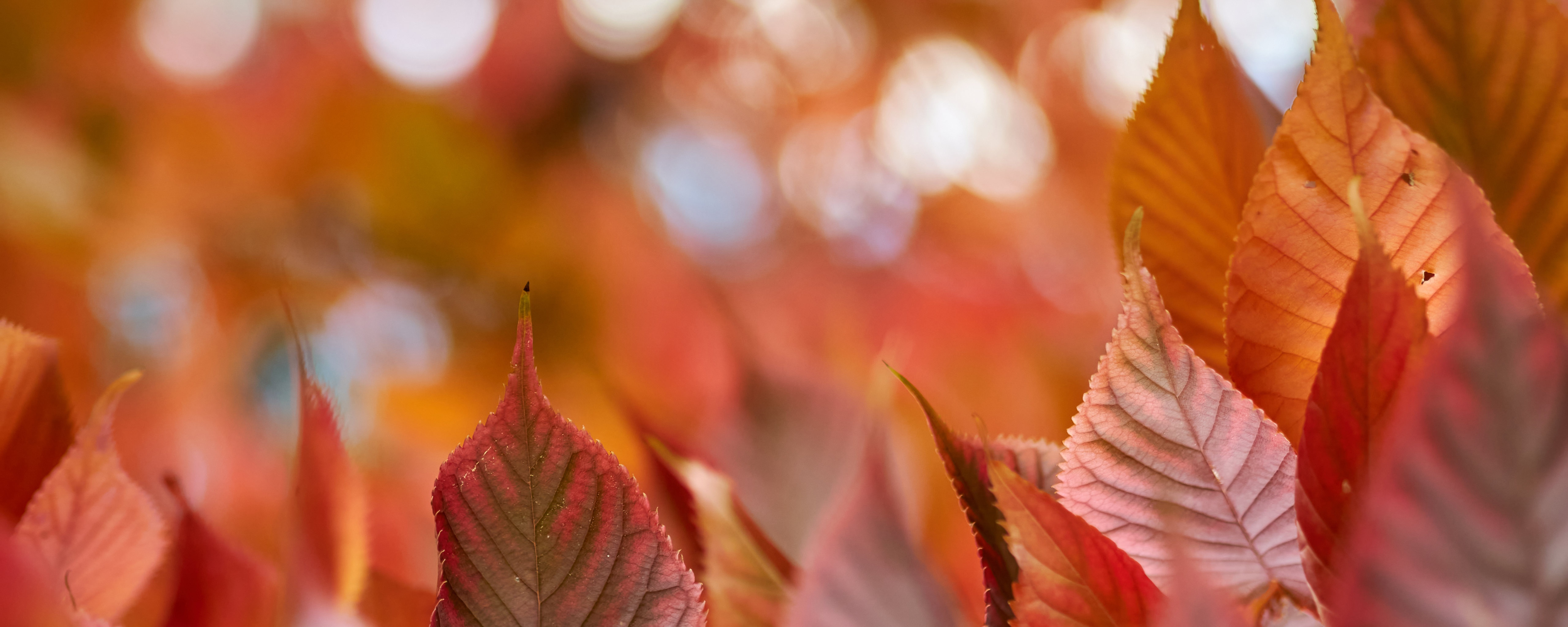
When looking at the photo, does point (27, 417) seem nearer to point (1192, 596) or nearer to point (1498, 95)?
point (1192, 596)

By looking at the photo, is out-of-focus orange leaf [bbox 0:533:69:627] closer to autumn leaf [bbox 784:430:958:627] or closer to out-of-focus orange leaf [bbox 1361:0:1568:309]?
autumn leaf [bbox 784:430:958:627]

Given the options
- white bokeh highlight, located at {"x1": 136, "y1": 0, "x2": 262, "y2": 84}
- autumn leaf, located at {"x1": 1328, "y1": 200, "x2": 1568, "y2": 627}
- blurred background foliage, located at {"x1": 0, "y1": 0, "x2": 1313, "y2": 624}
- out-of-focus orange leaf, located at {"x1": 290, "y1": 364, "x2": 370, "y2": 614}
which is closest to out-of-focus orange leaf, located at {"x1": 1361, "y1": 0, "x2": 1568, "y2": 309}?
blurred background foliage, located at {"x1": 0, "y1": 0, "x2": 1313, "y2": 624}

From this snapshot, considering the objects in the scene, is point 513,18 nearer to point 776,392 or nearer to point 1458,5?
point 776,392

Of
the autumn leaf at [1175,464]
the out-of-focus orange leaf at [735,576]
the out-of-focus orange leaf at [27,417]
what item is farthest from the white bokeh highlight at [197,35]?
the autumn leaf at [1175,464]

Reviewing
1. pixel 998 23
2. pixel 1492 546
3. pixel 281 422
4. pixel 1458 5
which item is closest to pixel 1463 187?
pixel 1492 546

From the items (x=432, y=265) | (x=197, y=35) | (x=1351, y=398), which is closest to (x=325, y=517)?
(x=1351, y=398)

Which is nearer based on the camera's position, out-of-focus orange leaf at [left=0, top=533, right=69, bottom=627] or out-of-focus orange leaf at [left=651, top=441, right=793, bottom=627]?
out-of-focus orange leaf at [left=0, top=533, right=69, bottom=627]
